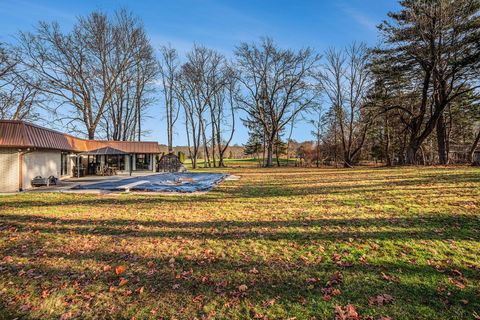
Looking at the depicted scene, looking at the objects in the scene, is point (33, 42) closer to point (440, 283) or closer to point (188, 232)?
point (188, 232)

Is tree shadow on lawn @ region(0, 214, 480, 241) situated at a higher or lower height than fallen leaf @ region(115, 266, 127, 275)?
higher

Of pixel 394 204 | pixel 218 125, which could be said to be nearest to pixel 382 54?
pixel 394 204

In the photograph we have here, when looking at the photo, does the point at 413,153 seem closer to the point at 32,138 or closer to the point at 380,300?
the point at 380,300

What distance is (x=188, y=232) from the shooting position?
4918mm

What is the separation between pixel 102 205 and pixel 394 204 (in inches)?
337

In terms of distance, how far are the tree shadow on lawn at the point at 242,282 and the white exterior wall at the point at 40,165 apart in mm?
10616

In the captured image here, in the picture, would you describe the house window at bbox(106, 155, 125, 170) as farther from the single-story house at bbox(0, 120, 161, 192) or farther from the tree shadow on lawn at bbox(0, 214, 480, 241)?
the tree shadow on lawn at bbox(0, 214, 480, 241)

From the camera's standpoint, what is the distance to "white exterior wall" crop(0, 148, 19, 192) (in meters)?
10.9

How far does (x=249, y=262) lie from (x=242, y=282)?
513 mm

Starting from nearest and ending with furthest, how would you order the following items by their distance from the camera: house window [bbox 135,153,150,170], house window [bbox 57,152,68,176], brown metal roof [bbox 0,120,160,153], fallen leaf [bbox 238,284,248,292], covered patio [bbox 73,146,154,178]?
fallen leaf [bbox 238,284,248,292] < brown metal roof [bbox 0,120,160,153] < house window [bbox 57,152,68,176] < covered patio [bbox 73,146,154,178] < house window [bbox 135,153,150,170]

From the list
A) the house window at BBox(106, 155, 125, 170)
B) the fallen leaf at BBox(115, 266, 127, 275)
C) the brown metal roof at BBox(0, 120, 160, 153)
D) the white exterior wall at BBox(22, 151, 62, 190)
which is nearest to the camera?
the fallen leaf at BBox(115, 266, 127, 275)

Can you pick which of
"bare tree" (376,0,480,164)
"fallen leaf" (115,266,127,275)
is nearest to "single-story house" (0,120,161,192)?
"fallen leaf" (115,266,127,275)

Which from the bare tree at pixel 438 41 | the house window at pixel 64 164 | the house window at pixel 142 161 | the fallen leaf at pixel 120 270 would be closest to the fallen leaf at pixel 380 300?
the fallen leaf at pixel 120 270

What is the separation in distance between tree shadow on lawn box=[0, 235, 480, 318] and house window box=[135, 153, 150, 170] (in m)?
20.3
